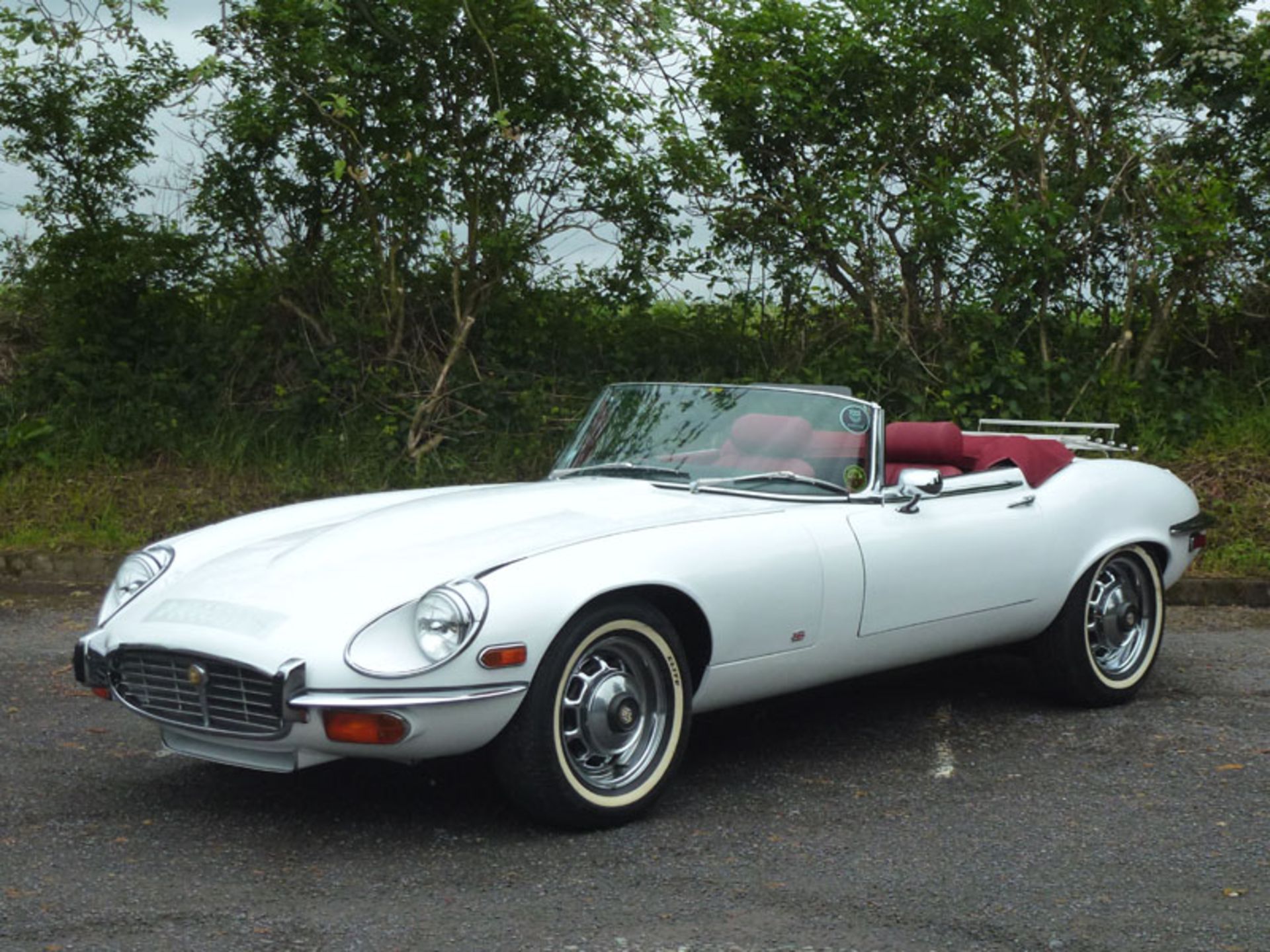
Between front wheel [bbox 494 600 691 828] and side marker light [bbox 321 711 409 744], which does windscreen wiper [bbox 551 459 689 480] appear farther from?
side marker light [bbox 321 711 409 744]

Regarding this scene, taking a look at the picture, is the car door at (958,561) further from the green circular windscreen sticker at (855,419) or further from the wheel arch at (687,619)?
the wheel arch at (687,619)

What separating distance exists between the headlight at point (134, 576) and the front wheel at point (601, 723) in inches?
54.3

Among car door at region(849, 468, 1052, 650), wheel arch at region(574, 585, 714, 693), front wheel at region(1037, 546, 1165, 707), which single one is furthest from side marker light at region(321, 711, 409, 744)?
front wheel at region(1037, 546, 1165, 707)

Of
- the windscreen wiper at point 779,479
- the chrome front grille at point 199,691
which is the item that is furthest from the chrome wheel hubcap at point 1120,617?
the chrome front grille at point 199,691

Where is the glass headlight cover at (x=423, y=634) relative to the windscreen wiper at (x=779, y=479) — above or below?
below

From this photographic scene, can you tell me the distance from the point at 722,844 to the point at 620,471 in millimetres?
1689

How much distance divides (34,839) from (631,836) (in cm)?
168

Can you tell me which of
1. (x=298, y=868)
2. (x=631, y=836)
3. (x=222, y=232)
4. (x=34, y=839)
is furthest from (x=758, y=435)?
(x=222, y=232)

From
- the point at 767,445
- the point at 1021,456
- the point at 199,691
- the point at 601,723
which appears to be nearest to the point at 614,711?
the point at 601,723

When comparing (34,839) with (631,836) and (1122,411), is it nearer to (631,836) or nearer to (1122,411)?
(631,836)

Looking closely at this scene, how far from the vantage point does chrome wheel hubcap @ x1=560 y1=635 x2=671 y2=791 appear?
4.41 meters

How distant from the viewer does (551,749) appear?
425 cm

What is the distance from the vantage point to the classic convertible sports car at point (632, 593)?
4152 millimetres

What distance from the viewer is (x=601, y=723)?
445cm
